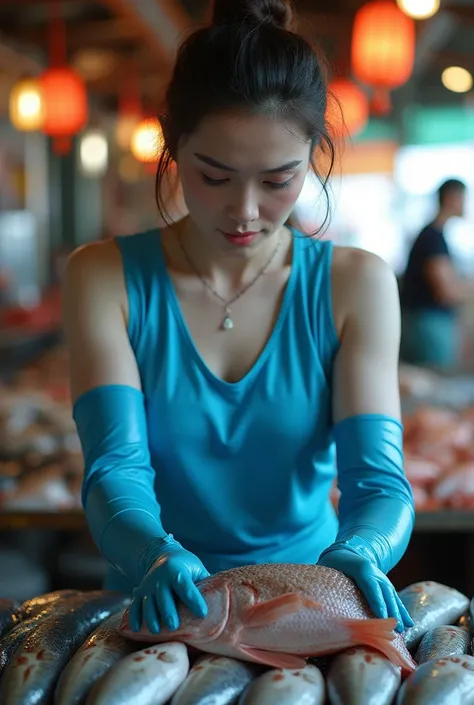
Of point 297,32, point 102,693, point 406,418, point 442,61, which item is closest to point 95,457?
point 102,693

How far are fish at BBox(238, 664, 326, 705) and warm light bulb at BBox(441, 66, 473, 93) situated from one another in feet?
36.3

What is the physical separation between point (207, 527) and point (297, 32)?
94cm

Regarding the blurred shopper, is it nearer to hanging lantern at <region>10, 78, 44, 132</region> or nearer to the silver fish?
hanging lantern at <region>10, 78, 44, 132</region>

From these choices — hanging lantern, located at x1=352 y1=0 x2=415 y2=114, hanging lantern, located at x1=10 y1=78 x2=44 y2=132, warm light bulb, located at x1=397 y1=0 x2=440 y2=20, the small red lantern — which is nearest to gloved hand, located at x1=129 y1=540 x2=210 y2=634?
warm light bulb, located at x1=397 y1=0 x2=440 y2=20

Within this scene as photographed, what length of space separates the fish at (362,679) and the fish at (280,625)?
2 centimetres

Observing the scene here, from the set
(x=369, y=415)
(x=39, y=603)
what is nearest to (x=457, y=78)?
(x=369, y=415)

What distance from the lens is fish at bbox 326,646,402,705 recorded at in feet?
3.58

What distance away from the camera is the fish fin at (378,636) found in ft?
3.82

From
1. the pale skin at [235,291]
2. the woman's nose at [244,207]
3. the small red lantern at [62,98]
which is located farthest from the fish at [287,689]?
the small red lantern at [62,98]

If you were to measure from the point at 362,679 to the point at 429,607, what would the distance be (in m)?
0.35

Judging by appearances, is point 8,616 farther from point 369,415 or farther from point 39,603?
point 369,415

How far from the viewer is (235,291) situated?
1784 millimetres

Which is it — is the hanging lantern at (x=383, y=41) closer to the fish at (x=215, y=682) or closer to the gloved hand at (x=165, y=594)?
the gloved hand at (x=165, y=594)

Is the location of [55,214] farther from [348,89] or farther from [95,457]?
[95,457]
